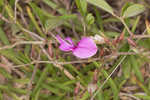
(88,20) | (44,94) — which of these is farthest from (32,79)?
(88,20)

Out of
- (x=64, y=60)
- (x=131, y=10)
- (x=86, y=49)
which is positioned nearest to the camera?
(x=86, y=49)

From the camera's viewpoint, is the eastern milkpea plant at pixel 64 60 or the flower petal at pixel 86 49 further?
the eastern milkpea plant at pixel 64 60

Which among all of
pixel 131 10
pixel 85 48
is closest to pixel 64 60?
pixel 85 48

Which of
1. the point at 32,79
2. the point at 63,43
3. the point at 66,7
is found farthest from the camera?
the point at 66,7

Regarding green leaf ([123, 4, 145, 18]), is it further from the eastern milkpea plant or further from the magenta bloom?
the magenta bloom

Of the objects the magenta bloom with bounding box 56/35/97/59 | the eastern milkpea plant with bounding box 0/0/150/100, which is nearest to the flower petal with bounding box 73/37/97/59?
the magenta bloom with bounding box 56/35/97/59

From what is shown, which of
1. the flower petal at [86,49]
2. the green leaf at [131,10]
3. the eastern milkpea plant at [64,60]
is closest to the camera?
the flower petal at [86,49]

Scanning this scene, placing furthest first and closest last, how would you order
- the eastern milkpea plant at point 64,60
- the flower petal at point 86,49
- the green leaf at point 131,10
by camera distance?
the eastern milkpea plant at point 64,60, the green leaf at point 131,10, the flower petal at point 86,49

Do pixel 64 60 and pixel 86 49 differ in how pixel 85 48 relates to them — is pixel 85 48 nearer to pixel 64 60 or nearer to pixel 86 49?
pixel 86 49

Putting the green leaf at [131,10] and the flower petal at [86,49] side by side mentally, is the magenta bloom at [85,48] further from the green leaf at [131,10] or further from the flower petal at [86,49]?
the green leaf at [131,10]

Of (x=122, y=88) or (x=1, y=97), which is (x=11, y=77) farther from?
(x=122, y=88)

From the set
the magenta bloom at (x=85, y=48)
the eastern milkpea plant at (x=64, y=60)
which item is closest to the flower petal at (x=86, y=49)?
the magenta bloom at (x=85, y=48)
